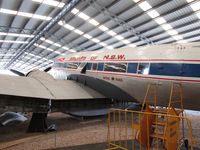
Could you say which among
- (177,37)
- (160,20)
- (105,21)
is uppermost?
(105,21)

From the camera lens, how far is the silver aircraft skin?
9.05m

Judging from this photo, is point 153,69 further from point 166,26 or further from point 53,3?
point 53,3

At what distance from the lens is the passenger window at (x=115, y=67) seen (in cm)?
1164

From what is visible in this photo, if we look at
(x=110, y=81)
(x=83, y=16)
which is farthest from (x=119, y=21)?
(x=110, y=81)

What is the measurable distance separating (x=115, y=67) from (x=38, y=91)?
13.8 ft

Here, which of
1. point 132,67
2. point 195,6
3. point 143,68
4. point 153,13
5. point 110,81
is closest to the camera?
point 143,68

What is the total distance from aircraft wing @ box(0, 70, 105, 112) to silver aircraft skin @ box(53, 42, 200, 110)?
4.27 feet

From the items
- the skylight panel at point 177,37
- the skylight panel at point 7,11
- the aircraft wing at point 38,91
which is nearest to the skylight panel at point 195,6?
the skylight panel at point 177,37

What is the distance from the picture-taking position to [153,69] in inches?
399

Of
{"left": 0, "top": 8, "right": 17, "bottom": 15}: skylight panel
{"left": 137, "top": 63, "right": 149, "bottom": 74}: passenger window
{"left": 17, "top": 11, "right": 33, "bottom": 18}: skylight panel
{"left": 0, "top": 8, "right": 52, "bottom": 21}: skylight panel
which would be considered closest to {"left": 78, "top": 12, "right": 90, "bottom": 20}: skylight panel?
Answer: {"left": 0, "top": 8, "right": 52, "bottom": 21}: skylight panel

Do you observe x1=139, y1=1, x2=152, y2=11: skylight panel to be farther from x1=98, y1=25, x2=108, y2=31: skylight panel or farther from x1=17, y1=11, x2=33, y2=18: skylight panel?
x1=17, y1=11, x2=33, y2=18: skylight panel

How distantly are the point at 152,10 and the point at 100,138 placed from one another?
1123 centimetres

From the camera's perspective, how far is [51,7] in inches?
754

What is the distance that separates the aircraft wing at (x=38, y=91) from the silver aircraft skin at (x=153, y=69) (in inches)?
51.3
